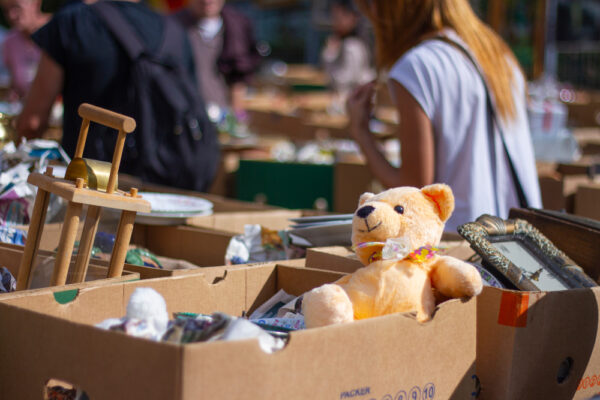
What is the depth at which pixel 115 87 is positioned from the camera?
2.47m

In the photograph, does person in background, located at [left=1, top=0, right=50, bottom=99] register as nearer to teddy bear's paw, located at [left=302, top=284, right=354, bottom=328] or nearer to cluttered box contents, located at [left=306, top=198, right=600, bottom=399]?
cluttered box contents, located at [left=306, top=198, right=600, bottom=399]

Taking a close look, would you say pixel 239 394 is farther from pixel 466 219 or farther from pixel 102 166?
pixel 466 219

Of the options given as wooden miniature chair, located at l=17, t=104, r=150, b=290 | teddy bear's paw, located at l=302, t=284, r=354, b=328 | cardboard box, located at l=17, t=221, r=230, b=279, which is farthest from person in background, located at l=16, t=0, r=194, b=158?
teddy bear's paw, located at l=302, t=284, r=354, b=328

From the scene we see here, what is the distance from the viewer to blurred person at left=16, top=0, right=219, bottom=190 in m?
2.36

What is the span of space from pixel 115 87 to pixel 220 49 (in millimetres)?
2760

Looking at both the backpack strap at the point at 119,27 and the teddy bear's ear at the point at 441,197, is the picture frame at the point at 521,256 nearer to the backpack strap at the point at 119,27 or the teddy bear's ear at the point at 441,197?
the teddy bear's ear at the point at 441,197

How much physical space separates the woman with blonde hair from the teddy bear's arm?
32.4 inches

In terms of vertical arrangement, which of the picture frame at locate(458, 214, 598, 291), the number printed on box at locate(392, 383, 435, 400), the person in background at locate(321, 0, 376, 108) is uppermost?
the person in background at locate(321, 0, 376, 108)

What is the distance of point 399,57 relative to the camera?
2.08 metres

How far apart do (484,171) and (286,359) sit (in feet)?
3.96

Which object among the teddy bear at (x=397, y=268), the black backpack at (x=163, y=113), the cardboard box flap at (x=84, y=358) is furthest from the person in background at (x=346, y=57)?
the cardboard box flap at (x=84, y=358)

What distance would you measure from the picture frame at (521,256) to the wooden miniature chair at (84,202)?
1.79 feet

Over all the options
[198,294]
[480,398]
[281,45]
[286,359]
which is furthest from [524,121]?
[281,45]

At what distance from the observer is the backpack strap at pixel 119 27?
7.88 ft
